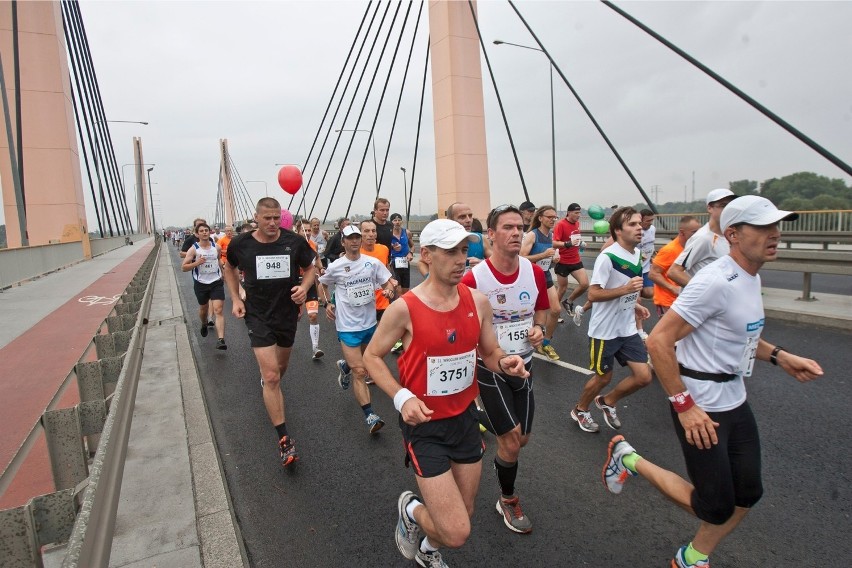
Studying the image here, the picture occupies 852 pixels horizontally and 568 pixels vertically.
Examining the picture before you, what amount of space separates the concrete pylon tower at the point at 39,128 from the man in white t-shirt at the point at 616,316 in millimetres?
22164

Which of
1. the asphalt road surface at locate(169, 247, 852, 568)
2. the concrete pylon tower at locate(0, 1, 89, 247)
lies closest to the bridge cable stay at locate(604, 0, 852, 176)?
the asphalt road surface at locate(169, 247, 852, 568)

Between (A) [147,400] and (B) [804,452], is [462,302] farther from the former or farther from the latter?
(A) [147,400]

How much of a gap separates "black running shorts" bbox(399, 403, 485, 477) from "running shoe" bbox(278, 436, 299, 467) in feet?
5.17

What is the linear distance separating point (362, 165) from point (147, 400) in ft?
51.4

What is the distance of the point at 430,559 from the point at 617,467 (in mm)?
1246

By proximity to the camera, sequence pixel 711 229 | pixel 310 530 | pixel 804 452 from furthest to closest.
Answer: pixel 711 229, pixel 804 452, pixel 310 530

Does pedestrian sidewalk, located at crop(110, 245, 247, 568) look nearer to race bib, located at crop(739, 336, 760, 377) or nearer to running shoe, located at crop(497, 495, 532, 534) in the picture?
running shoe, located at crop(497, 495, 532, 534)

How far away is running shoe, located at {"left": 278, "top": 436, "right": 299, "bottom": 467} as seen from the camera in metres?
3.88

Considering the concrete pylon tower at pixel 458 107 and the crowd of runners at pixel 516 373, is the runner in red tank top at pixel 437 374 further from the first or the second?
the concrete pylon tower at pixel 458 107

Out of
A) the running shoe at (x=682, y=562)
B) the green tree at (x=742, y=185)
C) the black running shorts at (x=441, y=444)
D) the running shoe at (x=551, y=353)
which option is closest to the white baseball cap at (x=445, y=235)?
the black running shorts at (x=441, y=444)

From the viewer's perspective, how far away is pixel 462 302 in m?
2.68

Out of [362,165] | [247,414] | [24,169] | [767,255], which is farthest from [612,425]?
[24,169]

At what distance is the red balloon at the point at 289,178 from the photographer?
9.18 m

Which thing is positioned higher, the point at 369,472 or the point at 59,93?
the point at 59,93
